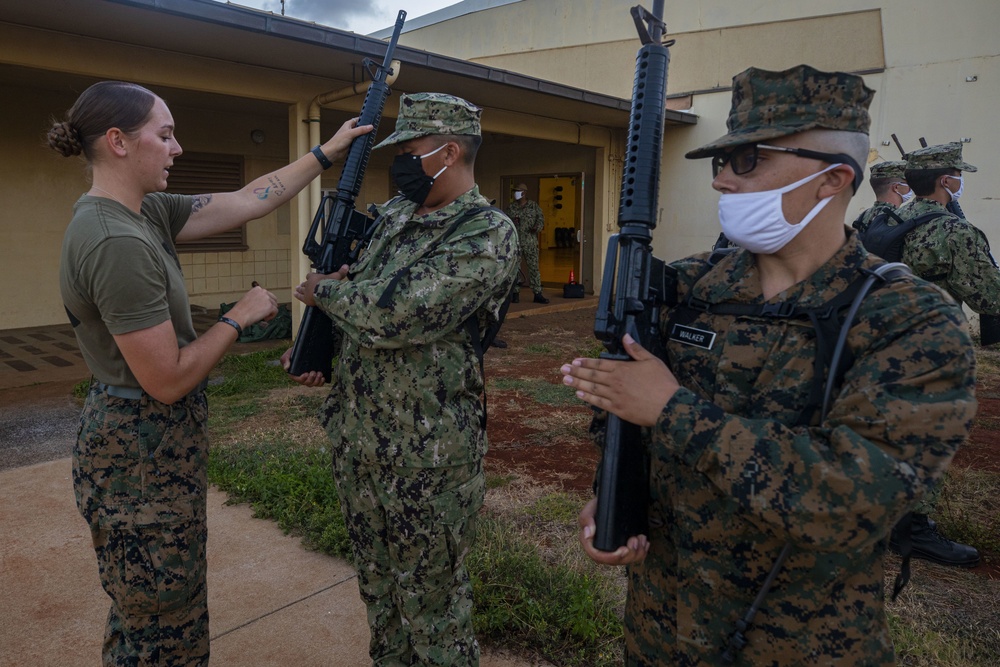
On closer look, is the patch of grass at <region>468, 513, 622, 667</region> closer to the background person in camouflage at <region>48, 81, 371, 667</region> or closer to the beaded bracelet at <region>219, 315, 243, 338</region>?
the background person in camouflage at <region>48, 81, 371, 667</region>

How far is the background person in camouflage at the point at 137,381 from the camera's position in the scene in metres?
1.80

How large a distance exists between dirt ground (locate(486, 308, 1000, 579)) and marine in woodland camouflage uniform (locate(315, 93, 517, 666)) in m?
2.30

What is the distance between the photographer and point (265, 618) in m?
2.98

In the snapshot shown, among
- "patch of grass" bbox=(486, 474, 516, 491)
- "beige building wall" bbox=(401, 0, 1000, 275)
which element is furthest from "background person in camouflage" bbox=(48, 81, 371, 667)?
"beige building wall" bbox=(401, 0, 1000, 275)

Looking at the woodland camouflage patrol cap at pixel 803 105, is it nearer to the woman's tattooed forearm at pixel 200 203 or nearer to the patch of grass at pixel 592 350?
the woman's tattooed forearm at pixel 200 203

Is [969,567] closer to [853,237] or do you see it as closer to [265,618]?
[853,237]

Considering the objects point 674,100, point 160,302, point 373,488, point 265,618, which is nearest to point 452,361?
point 373,488

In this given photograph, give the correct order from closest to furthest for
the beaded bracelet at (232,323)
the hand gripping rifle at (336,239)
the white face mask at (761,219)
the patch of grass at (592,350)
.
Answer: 1. the white face mask at (761,219)
2. the beaded bracelet at (232,323)
3. the hand gripping rifle at (336,239)
4. the patch of grass at (592,350)

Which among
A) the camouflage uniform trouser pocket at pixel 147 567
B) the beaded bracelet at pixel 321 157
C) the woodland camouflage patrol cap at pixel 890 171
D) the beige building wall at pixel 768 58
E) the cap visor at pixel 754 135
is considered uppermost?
the beige building wall at pixel 768 58

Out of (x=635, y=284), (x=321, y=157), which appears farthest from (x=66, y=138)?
(x=635, y=284)

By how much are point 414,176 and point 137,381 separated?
1.01m

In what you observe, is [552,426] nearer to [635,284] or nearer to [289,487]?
[289,487]

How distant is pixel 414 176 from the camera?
2.22 m

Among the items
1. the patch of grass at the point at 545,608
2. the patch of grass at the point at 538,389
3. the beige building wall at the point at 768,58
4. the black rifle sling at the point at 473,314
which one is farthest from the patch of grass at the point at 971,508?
the beige building wall at the point at 768,58
